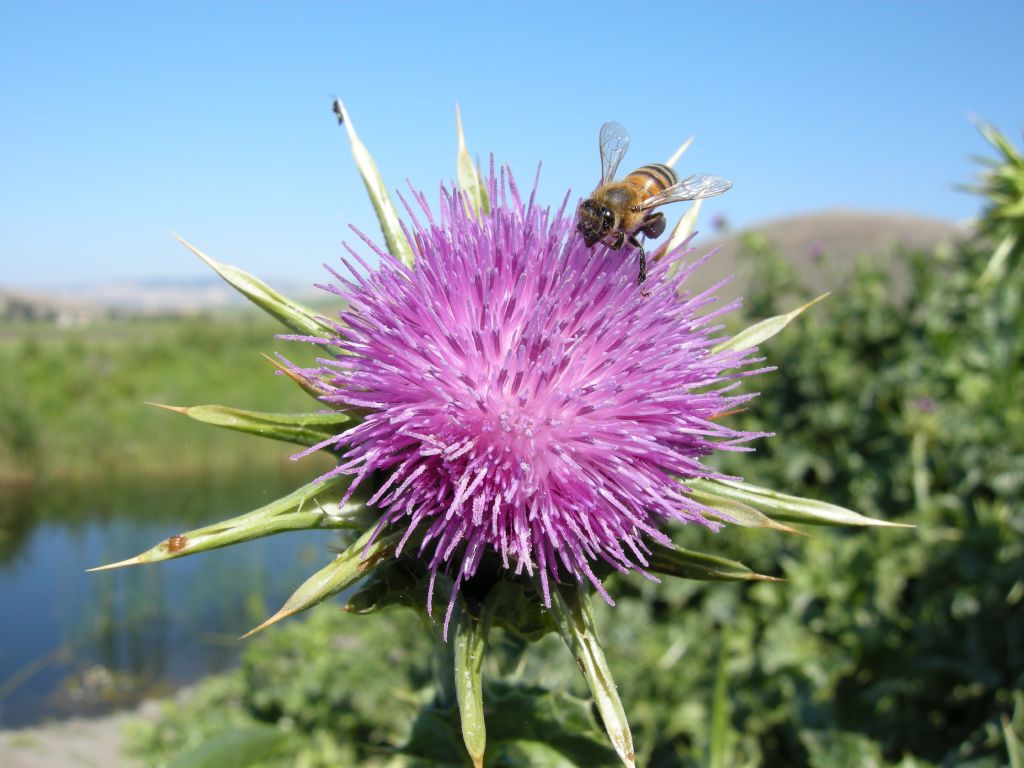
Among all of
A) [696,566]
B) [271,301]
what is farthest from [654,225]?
[271,301]

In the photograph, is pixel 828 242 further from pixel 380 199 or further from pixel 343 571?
pixel 343 571

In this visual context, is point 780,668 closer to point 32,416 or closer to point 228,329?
point 32,416

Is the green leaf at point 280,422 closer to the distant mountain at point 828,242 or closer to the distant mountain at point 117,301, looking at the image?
the distant mountain at point 828,242

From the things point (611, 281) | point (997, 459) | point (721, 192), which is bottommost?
point (997, 459)

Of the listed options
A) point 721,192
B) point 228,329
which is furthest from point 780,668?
point 228,329

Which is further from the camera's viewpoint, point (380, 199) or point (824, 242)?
point (824, 242)

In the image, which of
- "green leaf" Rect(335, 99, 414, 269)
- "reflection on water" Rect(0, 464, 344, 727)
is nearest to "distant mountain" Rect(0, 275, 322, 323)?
"reflection on water" Rect(0, 464, 344, 727)

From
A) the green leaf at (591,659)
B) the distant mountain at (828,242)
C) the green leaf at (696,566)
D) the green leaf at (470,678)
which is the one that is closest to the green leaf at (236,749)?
the green leaf at (470,678)
